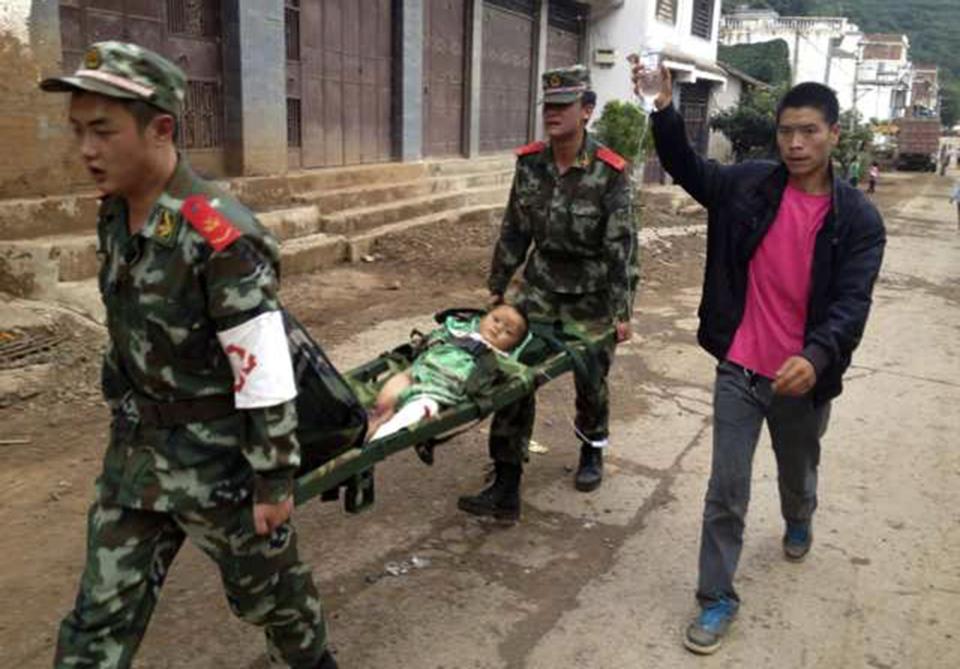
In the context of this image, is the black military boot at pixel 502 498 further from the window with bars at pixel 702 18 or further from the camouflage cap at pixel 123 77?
the window with bars at pixel 702 18

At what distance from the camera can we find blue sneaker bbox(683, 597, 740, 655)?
2.99 meters

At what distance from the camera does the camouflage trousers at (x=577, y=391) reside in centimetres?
381

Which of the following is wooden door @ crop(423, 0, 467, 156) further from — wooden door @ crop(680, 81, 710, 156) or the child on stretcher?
wooden door @ crop(680, 81, 710, 156)

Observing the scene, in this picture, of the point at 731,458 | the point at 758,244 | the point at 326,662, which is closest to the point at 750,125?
the point at 758,244

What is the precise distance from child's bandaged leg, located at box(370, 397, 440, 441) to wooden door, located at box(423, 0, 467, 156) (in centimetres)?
1039

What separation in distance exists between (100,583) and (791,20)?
53057 millimetres

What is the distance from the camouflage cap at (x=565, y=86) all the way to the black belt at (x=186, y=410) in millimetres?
2170

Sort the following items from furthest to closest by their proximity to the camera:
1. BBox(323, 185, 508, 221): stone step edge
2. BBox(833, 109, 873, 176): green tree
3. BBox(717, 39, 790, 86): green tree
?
BBox(717, 39, 790, 86): green tree → BBox(833, 109, 873, 176): green tree → BBox(323, 185, 508, 221): stone step edge

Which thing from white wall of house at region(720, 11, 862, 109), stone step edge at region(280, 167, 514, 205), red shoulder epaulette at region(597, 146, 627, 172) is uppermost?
white wall of house at region(720, 11, 862, 109)

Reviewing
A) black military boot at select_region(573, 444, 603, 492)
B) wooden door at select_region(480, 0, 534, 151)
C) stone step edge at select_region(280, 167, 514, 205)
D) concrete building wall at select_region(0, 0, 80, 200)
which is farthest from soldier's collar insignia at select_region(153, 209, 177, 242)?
wooden door at select_region(480, 0, 534, 151)

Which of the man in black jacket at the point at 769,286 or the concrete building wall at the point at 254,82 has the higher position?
the concrete building wall at the point at 254,82

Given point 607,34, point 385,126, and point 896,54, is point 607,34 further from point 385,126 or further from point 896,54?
point 896,54

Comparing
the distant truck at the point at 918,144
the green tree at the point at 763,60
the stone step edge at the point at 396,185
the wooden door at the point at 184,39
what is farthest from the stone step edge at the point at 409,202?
the distant truck at the point at 918,144

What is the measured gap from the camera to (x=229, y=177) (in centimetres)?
884
